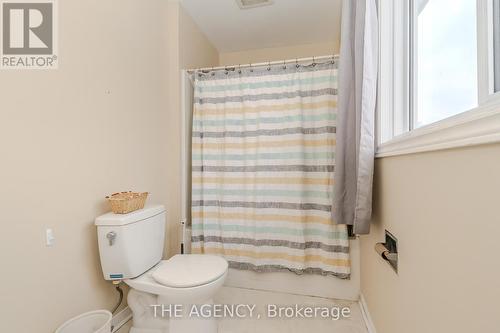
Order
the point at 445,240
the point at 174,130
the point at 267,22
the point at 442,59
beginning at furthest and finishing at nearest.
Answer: the point at 267,22, the point at 174,130, the point at 442,59, the point at 445,240

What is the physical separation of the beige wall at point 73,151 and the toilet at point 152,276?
0.15m

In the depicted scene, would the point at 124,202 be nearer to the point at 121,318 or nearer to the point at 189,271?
the point at 189,271

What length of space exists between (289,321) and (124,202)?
48.6 inches

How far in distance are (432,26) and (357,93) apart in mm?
379

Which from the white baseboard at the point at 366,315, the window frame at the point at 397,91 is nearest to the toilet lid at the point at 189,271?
the white baseboard at the point at 366,315

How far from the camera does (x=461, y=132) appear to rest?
535 millimetres

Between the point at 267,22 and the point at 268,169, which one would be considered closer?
the point at 268,169

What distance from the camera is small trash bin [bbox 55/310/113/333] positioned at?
3.67 feet

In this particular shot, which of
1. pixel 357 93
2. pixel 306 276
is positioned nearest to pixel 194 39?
pixel 357 93

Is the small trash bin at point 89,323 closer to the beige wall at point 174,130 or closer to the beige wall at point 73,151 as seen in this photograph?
the beige wall at point 73,151

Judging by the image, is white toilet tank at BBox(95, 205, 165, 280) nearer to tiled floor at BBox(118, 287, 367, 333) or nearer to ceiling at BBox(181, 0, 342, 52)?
tiled floor at BBox(118, 287, 367, 333)

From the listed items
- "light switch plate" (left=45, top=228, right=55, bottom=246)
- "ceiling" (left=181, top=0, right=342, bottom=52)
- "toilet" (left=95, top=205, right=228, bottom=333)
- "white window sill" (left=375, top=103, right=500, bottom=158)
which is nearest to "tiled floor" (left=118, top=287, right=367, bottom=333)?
"toilet" (left=95, top=205, right=228, bottom=333)

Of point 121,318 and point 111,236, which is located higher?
point 111,236

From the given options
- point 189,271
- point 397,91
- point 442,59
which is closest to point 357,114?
point 397,91
